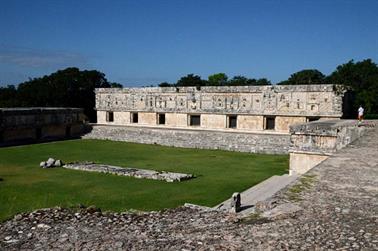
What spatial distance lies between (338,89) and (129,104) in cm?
1411

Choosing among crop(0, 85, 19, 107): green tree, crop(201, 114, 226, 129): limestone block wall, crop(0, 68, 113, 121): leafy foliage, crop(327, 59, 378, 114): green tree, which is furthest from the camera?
crop(0, 68, 113, 121): leafy foliage

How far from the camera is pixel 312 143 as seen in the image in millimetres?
12688

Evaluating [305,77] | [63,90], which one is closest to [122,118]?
[63,90]

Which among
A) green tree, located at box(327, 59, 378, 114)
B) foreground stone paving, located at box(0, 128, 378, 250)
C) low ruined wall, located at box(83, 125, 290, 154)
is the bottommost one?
low ruined wall, located at box(83, 125, 290, 154)

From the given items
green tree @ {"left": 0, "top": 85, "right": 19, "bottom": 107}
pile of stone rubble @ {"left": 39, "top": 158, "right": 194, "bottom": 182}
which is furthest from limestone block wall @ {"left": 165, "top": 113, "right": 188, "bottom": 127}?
green tree @ {"left": 0, "top": 85, "right": 19, "bottom": 107}

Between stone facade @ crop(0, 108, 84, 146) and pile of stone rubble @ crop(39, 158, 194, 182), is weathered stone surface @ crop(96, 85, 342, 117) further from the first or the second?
pile of stone rubble @ crop(39, 158, 194, 182)

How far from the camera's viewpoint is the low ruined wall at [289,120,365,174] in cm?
1211

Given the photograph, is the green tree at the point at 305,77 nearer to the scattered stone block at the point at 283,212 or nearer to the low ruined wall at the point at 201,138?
the low ruined wall at the point at 201,138

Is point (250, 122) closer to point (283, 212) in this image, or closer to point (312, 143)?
point (312, 143)

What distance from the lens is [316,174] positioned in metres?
5.91

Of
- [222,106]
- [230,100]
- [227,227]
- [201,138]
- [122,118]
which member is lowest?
[201,138]

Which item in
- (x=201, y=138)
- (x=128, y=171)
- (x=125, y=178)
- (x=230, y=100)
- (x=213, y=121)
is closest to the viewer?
(x=125, y=178)

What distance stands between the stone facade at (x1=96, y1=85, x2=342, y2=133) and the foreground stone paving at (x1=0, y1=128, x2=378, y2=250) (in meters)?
14.8

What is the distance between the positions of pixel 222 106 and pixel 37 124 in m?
12.0
